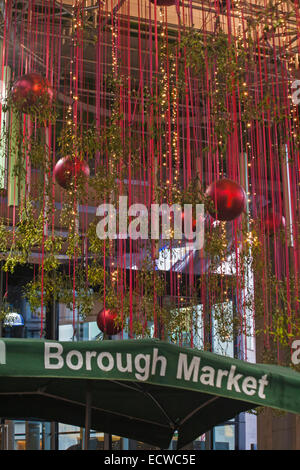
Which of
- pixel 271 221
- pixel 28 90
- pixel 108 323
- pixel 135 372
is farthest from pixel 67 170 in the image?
pixel 135 372

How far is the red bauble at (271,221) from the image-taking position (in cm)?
666

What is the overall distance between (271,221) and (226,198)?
174 centimetres

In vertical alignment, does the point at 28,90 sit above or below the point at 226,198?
above

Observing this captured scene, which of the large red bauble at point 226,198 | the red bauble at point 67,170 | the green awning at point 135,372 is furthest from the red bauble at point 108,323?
the green awning at point 135,372

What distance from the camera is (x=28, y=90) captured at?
472 centimetres

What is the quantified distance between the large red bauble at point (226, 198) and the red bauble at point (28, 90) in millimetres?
1468

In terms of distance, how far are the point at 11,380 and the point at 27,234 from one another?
108 inches

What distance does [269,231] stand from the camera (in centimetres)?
673

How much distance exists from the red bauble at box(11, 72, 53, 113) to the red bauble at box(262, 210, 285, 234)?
9.26 feet

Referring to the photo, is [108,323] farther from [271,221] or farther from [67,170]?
[271,221]

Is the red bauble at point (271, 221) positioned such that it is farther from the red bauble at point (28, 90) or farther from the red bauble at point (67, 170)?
the red bauble at point (28, 90)

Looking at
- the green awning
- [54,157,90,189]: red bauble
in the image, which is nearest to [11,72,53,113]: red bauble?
[54,157,90,189]: red bauble

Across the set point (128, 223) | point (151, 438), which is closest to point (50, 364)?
point (151, 438)
